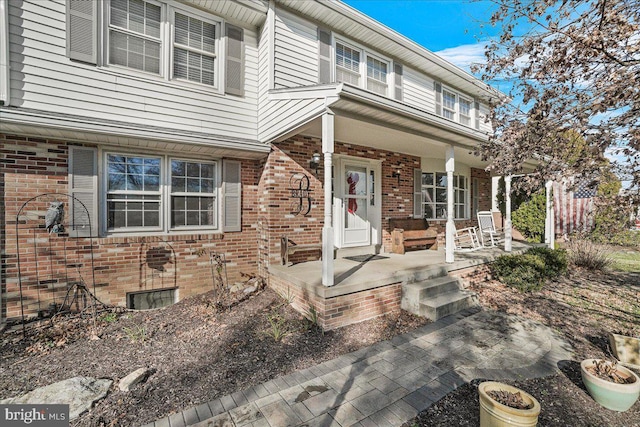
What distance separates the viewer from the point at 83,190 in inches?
182

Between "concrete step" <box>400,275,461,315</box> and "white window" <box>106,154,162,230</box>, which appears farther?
"white window" <box>106,154,162,230</box>

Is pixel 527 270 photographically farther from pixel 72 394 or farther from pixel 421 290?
pixel 72 394

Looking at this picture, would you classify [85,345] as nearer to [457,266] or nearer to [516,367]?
[516,367]

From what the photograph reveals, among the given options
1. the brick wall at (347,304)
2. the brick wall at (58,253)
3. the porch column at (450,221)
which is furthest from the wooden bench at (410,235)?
the brick wall at (58,253)

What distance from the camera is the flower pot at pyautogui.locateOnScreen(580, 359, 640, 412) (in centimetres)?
241

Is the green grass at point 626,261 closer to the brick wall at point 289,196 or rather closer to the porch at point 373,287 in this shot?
the porch at point 373,287

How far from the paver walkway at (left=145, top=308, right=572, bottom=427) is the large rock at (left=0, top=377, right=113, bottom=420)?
82 centimetres

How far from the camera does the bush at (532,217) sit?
10102 mm

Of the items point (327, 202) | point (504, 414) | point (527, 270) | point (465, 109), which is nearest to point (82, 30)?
point (327, 202)

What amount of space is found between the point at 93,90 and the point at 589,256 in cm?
1170

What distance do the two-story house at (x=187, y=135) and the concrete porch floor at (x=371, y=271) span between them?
0.23 metres

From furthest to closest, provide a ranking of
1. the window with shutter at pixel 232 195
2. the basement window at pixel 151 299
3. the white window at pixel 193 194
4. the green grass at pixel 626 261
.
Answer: the green grass at pixel 626 261
the window with shutter at pixel 232 195
the white window at pixel 193 194
the basement window at pixel 151 299

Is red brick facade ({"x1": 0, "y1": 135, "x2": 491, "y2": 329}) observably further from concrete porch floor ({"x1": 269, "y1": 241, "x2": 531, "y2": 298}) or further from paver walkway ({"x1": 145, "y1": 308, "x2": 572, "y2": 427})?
paver walkway ({"x1": 145, "y1": 308, "x2": 572, "y2": 427})

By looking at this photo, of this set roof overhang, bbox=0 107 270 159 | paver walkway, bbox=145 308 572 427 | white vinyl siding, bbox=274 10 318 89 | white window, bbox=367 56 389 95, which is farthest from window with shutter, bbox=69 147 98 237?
white window, bbox=367 56 389 95
